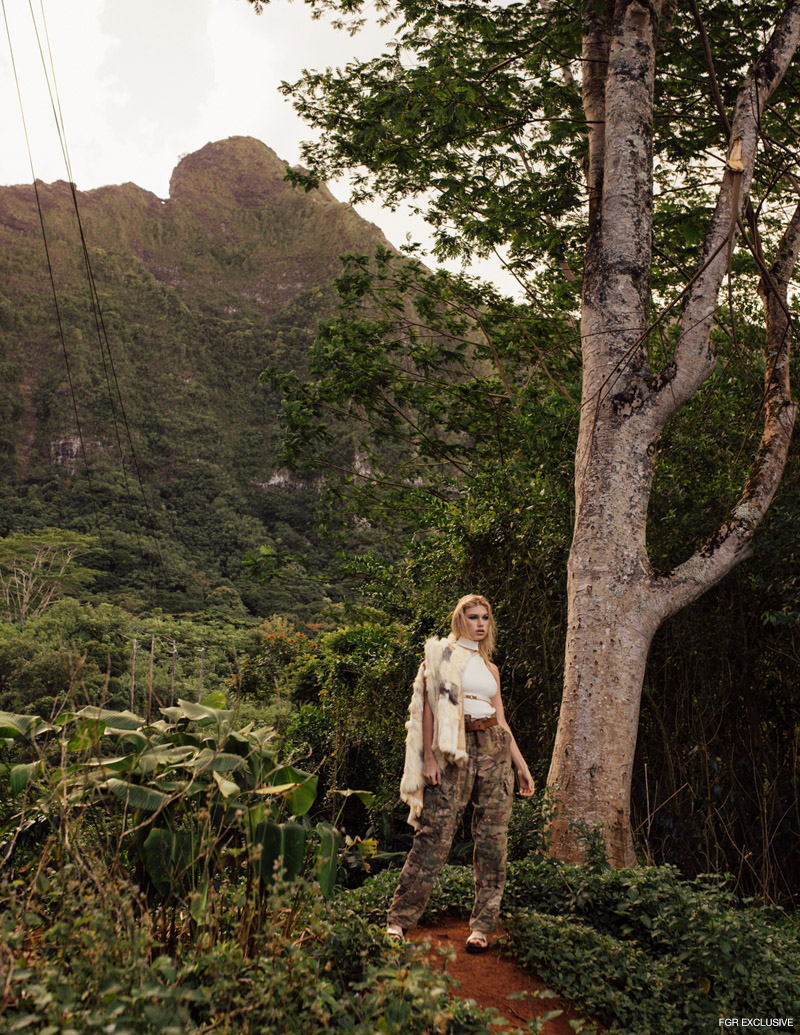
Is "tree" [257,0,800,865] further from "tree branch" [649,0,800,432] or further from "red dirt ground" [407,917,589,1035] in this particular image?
"red dirt ground" [407,917,589,1035]

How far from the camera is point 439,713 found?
11.2 feet

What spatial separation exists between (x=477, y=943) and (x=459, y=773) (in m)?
0.68

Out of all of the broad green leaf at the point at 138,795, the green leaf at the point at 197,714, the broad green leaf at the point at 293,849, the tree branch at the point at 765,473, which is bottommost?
the broad green leaf at the point at 293,849

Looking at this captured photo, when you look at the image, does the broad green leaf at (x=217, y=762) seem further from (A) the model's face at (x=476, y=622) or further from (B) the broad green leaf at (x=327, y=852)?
(A) the model's face at (x=476, y=622)

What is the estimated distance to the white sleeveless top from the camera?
3479 mm

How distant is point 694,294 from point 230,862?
432cm

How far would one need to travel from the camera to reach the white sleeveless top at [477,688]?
3.48 m

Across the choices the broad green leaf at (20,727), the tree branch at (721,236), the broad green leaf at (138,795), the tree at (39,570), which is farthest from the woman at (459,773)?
the tree at (39,570)

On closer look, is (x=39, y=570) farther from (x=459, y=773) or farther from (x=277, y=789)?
(x=277, y=789)

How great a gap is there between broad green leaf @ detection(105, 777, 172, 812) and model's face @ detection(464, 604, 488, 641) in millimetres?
1640

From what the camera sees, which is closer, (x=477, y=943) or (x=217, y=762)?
(x=217, y=762)

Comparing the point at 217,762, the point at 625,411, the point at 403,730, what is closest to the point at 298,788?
the point at 217,762

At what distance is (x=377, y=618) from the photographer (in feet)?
27.7

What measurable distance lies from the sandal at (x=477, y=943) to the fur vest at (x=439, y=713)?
503mm
